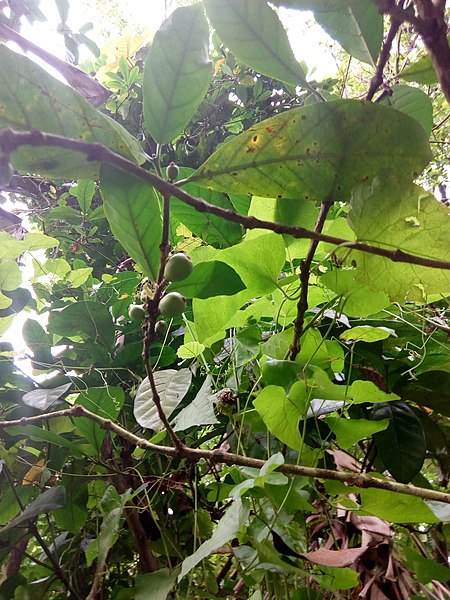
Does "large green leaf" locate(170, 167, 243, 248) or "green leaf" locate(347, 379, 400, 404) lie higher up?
"large green leaf" locate(170, 167, 243, 248)

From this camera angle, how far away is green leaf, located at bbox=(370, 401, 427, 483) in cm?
51

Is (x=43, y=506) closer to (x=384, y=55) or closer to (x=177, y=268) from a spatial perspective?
(x=177, y=268)

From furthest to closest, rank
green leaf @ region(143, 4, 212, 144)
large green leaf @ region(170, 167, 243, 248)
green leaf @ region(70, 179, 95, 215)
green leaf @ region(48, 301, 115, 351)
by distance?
green leaf @ region(70, 179, 95, 215) < green leaf @ region(48, 301, 115, 351) < large green leaf @ region(170, 167, 243, 248) < green leaf @ region(143, 4, 212, 144)

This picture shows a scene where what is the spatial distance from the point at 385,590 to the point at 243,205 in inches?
18.0

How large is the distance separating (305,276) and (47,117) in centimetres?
21

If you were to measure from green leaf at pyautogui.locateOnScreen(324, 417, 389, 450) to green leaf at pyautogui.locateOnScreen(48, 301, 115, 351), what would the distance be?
370mm

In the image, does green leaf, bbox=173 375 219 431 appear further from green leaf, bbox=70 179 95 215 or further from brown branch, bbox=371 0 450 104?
green leaf, bbox=70 179 95 215

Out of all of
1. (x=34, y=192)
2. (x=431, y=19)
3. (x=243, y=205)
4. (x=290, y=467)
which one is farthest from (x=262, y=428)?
(x=34, y=192)

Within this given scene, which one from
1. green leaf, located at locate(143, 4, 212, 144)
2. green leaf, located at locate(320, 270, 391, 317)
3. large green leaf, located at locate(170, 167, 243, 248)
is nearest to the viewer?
green leaf, located at locate(143, 4, 212, 144)

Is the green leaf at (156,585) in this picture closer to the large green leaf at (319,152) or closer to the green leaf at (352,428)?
the green leaf at (352,428)

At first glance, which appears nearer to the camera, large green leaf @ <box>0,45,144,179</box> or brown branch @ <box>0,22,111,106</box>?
large green leaf @ <box>0,45,144,179</box>

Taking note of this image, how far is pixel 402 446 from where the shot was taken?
52 cm

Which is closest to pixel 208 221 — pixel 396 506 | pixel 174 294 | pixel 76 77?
pixel 174 294

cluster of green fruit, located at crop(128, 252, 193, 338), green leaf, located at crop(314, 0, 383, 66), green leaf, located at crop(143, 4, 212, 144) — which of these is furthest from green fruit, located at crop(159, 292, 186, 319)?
green leaf, located at crop(314, 0, 383, 66)
